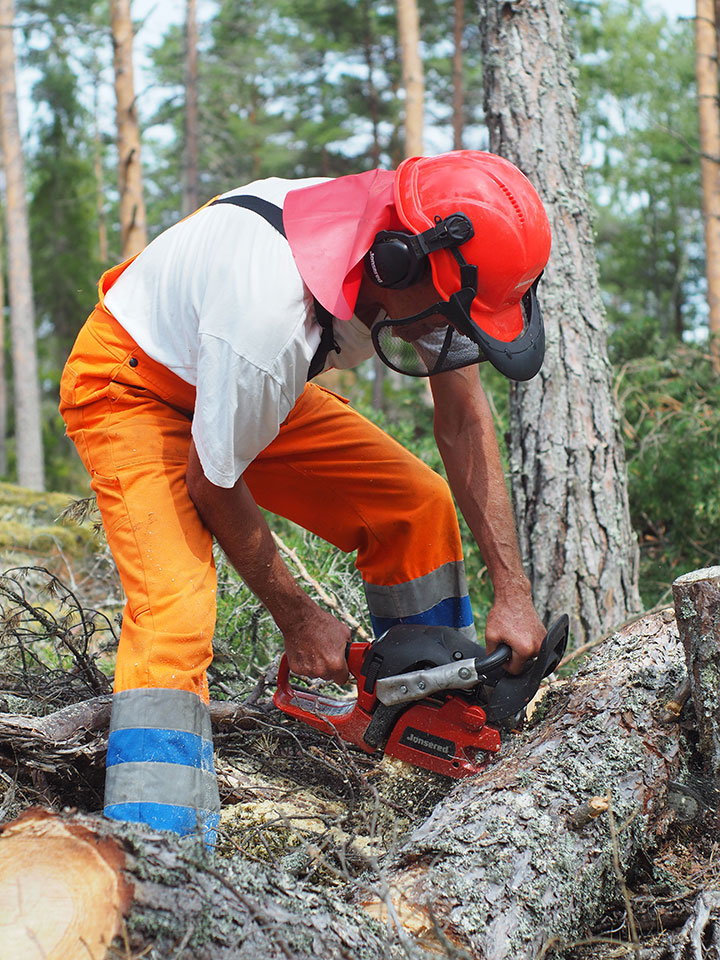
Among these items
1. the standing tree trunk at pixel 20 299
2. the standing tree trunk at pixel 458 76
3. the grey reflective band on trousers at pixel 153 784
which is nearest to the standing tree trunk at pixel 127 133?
the standing tree trunk at pixel 20 299

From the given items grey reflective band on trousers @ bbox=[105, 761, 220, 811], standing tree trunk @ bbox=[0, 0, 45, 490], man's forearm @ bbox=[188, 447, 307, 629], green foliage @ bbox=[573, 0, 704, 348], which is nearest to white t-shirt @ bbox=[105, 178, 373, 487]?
man's forearm @ bbox=[188, 447, 307, 629]

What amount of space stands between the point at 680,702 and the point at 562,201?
7.59ft

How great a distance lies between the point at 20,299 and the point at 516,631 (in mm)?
12342

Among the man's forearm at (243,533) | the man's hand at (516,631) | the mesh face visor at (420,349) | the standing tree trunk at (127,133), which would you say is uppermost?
the standing tree trunk at (127,133)

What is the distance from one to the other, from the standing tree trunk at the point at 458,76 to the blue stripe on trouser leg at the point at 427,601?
42.5ft

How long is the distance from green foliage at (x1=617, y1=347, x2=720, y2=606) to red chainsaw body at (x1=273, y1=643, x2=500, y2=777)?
100 inches

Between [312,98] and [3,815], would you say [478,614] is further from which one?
[312,98]

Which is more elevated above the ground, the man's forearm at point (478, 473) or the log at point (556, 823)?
the man's forearm at point (478, 473)

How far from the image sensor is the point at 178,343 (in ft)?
7.23

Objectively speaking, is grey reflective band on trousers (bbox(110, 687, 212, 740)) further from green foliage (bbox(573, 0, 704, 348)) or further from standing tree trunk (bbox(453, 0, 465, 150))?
green foliage (bbox(573, 0, 704, 348))

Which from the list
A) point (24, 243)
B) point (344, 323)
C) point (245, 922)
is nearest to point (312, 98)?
point (24, 243)

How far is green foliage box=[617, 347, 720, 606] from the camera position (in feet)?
15.5

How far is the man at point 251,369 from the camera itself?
198 cm

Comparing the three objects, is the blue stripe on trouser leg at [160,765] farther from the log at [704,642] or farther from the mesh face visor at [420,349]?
the log at [704,642]
